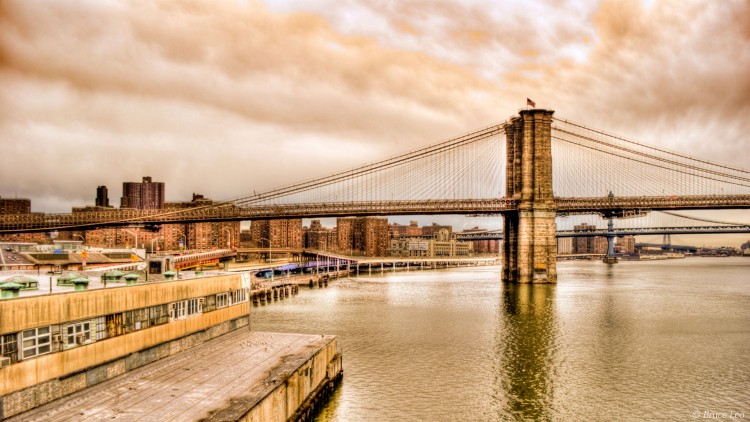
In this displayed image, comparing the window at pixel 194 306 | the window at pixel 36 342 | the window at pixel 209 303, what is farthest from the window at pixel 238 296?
the window at pixel 36 342

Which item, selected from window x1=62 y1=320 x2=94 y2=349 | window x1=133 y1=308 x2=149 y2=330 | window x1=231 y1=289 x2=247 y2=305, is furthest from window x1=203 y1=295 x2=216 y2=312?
window x1=62 y1=320 x2=94 y2=349

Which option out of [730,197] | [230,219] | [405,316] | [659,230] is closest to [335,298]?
[405,316]

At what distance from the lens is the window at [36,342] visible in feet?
54.2

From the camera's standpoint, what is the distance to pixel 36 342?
16.9 metres

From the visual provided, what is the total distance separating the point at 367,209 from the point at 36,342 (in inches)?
3130

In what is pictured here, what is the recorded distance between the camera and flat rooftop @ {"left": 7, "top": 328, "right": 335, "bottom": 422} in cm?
1717

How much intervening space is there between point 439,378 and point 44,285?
20097 mm

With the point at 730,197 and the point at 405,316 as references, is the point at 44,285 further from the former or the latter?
the point at 730,197

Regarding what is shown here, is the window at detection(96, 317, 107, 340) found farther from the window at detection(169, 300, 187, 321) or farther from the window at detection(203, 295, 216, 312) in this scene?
the window at detection(203, 295, 216, 312)

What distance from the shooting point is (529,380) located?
31.8 m

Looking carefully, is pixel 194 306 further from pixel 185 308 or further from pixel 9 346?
pixel 9 346

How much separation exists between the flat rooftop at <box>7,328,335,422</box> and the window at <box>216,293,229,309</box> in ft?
5.54

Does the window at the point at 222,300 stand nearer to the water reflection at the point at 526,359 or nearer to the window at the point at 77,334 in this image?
the window at the point at 77,334

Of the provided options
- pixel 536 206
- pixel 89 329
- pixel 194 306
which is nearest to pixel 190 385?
pixel 89 329
